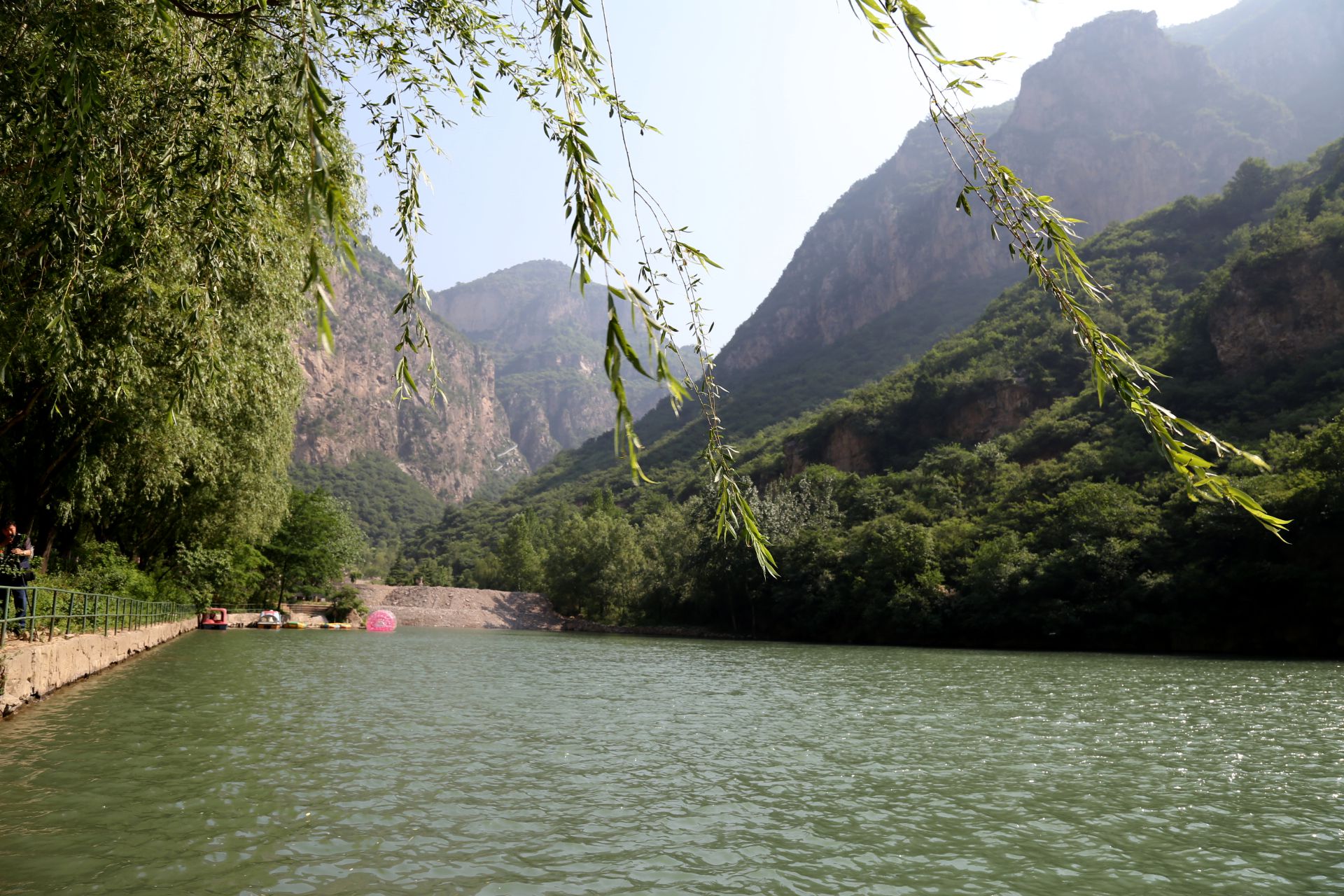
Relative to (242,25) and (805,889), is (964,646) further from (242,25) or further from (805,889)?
(242,25)

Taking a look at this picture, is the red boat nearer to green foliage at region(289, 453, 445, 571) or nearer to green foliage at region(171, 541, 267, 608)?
green foliage at region(171, 541, 267, 608)

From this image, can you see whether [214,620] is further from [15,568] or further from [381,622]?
[15,568]

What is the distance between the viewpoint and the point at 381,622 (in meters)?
56.8

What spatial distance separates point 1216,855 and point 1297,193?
72.1m

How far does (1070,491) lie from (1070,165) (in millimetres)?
116722

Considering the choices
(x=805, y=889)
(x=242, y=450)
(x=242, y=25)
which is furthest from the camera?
(x=242, y=450)

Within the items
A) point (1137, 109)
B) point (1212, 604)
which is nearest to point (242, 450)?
point (1212, 604)

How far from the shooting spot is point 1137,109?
443ft

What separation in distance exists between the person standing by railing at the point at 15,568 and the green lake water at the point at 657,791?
177cm

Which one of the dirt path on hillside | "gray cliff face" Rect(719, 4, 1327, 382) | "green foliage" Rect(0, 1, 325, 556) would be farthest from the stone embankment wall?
"gray cliff face" Rect(719, 4, 1327, 382)

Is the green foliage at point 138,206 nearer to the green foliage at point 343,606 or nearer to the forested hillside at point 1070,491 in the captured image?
the forested hillside at point 1070,491

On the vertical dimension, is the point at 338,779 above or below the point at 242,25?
below

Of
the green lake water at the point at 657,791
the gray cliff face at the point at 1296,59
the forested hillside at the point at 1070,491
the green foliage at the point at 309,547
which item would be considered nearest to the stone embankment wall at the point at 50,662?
the green lake water at the point at 657,791

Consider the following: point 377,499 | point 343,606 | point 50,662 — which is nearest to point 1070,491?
point 50,662
